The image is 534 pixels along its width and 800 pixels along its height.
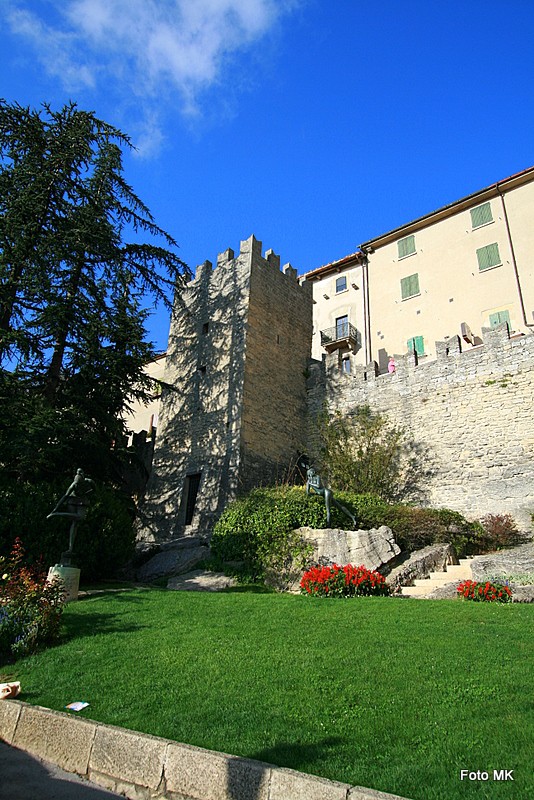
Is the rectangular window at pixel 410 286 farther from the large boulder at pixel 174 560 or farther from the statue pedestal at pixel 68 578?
the statue pedestal at pixel 68 578

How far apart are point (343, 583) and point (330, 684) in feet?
14.8

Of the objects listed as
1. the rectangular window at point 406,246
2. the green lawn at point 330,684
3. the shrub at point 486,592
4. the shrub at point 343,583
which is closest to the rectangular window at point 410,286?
the rectangular window at point 406,246

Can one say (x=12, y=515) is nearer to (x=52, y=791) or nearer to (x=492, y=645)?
(x=52, y=791)

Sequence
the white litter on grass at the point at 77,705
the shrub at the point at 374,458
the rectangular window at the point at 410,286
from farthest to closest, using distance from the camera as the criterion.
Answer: the rectangular window at the point at 410,286 → the shrub at the point at 374,458 → the white litter on grass at the point at 77,705

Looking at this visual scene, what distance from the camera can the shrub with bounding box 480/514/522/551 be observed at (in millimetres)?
12680

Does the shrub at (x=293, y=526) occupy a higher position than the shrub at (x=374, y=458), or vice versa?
the shrub at (x=374, y=458)

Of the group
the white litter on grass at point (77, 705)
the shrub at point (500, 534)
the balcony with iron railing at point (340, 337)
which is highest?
the balcony with iron railing at point (340, 337)

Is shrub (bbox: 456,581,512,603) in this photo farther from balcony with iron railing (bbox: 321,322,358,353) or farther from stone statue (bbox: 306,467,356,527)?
balcony with iron railing (bbox: 321,322,358,353)

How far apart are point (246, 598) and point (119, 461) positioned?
7.09 meters

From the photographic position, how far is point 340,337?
89.4 feet

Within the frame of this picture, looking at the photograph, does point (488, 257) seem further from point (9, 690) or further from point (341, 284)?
point (9, 690)

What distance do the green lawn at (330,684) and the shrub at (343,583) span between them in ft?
3.49

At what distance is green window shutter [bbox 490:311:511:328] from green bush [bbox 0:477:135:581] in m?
17.6

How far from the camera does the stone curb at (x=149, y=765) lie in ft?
9.55
